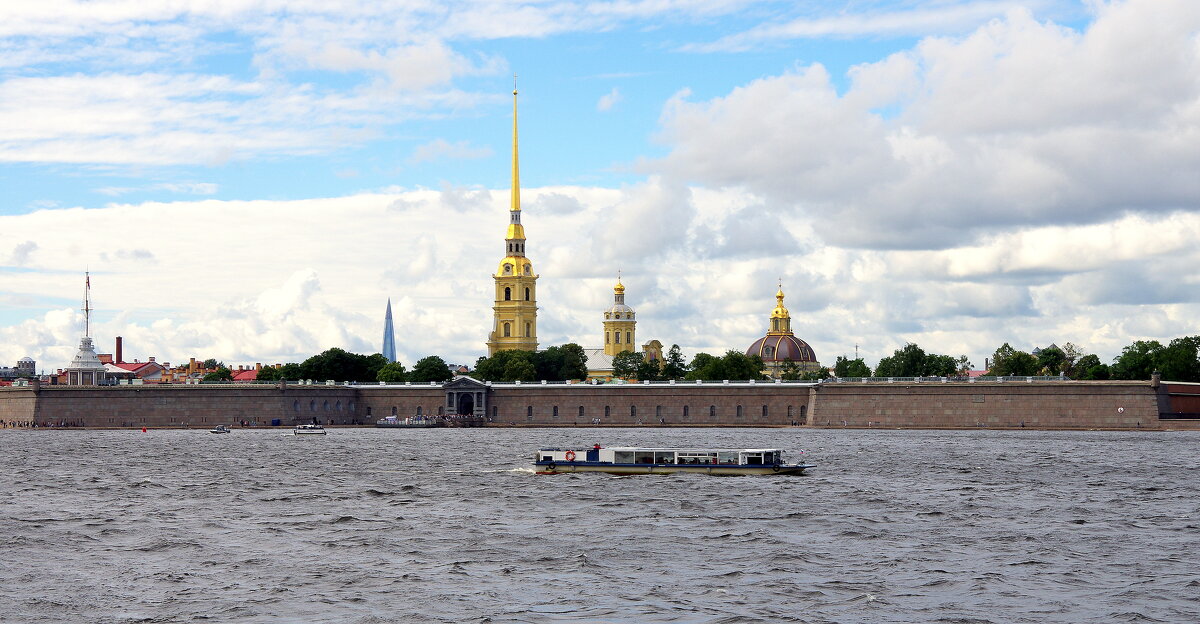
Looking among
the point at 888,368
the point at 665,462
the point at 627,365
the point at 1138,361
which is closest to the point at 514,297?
the point at 627,365

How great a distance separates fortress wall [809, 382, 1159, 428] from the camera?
102562 millimetres

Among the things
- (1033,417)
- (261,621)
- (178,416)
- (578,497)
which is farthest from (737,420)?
(261,621)

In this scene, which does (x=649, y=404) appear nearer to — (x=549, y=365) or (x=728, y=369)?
(x=728, y=369)

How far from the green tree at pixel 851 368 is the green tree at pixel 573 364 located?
104ft

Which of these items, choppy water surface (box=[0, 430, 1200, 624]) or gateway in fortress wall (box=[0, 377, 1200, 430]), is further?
gateway in fortress wall (box=[0, 377, 1200, 430])

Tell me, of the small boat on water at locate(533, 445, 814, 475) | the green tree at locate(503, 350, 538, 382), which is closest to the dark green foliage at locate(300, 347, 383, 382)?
the green tree at locate(503, 350, 538, 382)

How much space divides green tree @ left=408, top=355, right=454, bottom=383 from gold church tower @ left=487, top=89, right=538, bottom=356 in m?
24.2

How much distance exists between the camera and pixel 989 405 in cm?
10706

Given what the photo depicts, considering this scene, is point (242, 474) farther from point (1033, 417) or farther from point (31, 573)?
point (1033, 417)

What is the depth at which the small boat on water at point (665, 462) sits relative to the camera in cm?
5841

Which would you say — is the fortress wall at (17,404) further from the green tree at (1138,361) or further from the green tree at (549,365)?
the green tree at (1138,361)

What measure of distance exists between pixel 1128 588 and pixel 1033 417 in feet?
252

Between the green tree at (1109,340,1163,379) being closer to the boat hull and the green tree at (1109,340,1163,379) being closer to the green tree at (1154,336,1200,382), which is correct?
the green tree at (1154,336,1200,382)

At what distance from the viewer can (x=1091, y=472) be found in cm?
6103
